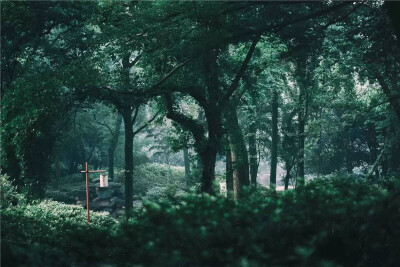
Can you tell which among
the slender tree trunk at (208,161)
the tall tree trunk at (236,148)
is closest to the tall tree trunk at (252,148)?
the tall tree trunk at (236,148)

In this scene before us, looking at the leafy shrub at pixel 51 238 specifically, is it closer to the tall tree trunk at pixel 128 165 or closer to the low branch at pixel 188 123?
the tall tree trunk at pixel 128 165

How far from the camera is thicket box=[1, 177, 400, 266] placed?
4.39 metres

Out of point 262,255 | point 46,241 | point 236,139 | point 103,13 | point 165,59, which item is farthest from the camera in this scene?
point 236,139

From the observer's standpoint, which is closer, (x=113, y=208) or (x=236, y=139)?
(x=236, y=139)

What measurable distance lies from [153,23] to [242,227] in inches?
311

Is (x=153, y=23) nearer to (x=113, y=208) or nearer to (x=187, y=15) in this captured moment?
(x=187, y=15)

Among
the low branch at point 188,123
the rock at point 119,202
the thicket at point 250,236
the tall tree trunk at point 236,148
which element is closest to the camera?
the thicket at point 250,236

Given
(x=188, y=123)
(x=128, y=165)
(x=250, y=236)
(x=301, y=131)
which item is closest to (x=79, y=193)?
(x=128, y=165)

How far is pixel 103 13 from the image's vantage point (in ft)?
41.0

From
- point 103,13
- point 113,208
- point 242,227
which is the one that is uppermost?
point 103,13

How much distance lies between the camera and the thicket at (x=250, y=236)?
173 inches

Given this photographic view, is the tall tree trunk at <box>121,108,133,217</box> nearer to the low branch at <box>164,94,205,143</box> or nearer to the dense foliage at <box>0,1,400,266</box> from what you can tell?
the dense foliage at <box>0,1,400,266</box>

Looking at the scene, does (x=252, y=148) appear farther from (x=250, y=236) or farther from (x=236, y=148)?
(x=250, y=236)

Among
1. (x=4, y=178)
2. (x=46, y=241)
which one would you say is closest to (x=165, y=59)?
(x=46, y=241)
